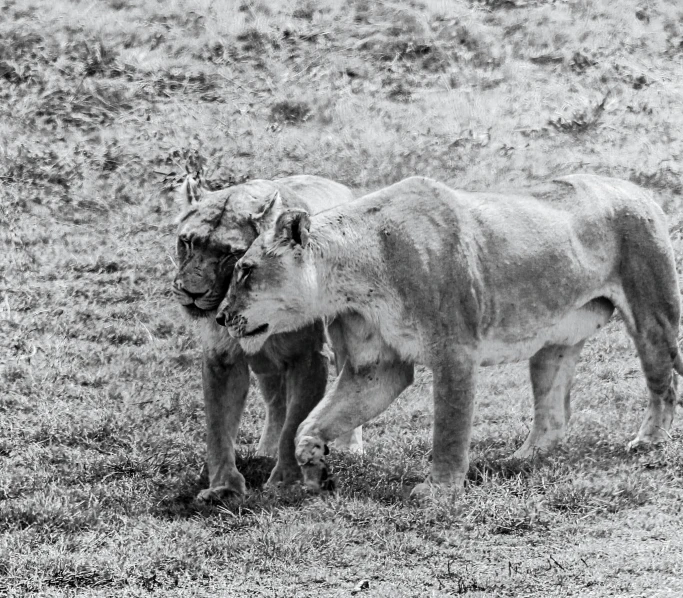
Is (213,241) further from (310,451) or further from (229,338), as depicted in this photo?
(310,451)

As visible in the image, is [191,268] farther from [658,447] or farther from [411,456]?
[658,447]

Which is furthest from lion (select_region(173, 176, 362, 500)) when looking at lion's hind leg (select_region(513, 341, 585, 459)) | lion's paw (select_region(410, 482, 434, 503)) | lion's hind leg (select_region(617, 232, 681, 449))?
lion's hind leg (select_region(617, 232, 681, 449))

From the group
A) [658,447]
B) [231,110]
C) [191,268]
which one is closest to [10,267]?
[231,110]

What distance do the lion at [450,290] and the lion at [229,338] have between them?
243mm

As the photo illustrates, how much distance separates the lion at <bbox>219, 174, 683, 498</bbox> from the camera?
795 cm

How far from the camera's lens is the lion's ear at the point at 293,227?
7.85 metres

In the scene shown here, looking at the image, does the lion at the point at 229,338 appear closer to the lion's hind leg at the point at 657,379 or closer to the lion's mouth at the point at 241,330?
the lion's mouth at the point at 241,330

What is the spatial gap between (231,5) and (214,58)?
190 cm

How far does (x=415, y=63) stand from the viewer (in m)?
19.0

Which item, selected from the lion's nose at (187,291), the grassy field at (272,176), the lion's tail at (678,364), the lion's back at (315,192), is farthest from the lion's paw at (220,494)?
the lion's tail at (678,364)

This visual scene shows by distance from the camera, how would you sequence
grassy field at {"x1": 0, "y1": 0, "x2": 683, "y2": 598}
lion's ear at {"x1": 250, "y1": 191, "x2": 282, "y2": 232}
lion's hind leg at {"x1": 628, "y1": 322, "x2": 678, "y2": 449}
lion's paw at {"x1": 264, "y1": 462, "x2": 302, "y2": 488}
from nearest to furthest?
grassy field at {"x1": 0, "y1": 0, "x2": 683, "y2": 598} → lion's ear at {"x1": 250, "y1": 191, "x2": 282, "y2": 232} → lion's paw at {"x1": 264, "y1": 462, "x2": 302, "y2": 488} → lion's hind leg at {"x1": 628, "y1": 322, "x2": 678, "y2": 449}

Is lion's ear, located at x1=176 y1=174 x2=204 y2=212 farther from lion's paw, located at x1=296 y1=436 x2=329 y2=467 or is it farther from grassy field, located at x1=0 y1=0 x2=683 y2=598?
grassy field, located at x1=0 y1=0 x2=683 y2=598

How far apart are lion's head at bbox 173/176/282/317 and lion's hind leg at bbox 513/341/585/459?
96.3 inches

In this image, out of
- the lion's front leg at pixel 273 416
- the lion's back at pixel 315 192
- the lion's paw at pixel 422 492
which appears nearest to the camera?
the lion's paw at pixel 422 492
